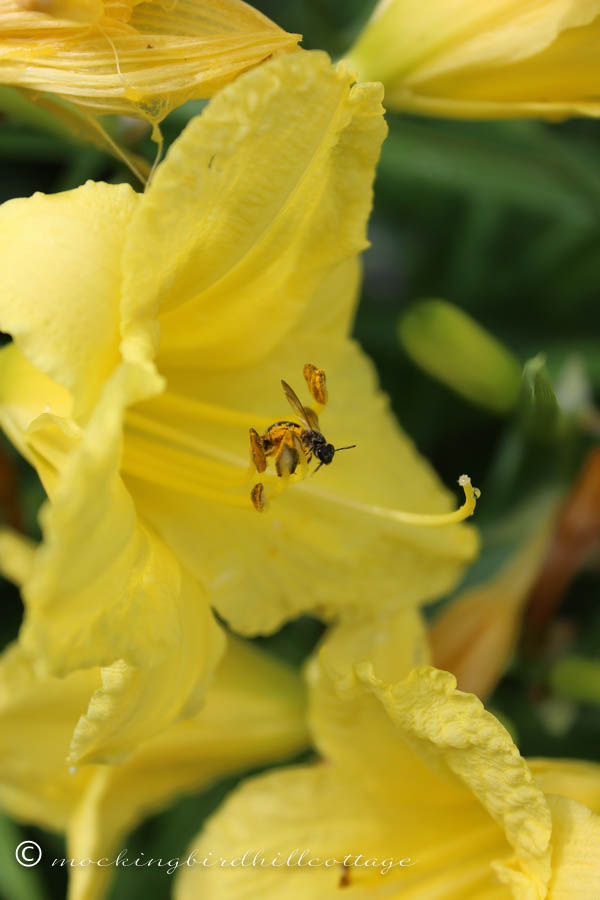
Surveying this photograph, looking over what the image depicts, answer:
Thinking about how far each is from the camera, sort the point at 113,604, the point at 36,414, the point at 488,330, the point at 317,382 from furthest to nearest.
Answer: the point at 488,330
the point at 317,382
the point at 36,414
the point at 113,604

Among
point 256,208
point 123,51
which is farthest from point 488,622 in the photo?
point 123,51

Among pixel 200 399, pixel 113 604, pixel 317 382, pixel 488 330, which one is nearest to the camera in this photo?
pixel 113 604

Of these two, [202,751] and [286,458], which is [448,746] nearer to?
[286,458]

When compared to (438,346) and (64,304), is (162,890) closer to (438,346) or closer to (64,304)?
(438,346)

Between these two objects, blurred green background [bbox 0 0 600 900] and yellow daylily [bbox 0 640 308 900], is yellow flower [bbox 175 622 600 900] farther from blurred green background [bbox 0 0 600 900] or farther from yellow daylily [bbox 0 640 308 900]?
blurred green background [bbox 0 0 600 900]

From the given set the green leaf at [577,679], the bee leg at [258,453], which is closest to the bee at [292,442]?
the bee leg at [258,453]

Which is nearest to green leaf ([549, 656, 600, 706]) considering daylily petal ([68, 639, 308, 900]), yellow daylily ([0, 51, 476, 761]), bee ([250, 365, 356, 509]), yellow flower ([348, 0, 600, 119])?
yellow daylily ([0, 51, 476, 761])

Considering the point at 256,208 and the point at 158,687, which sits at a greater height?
the point at 256,208
